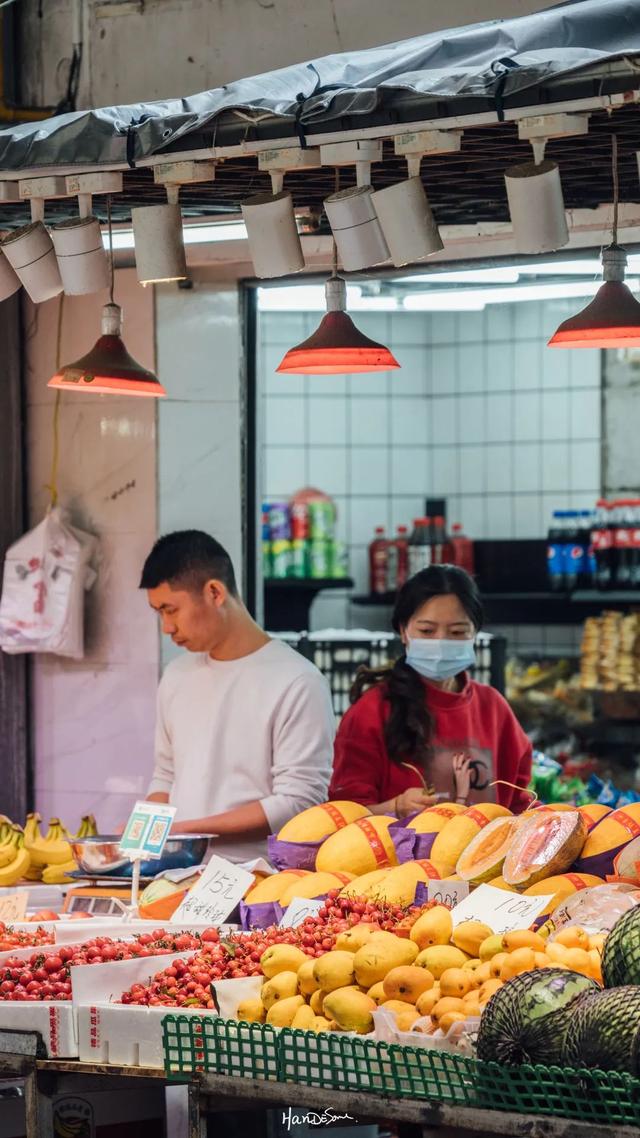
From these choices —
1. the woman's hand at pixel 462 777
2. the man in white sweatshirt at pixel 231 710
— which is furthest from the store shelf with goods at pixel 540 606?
the man in white sweatshirt at pixel 231 710

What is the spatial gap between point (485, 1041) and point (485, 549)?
6.03 m

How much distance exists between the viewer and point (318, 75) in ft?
11.2

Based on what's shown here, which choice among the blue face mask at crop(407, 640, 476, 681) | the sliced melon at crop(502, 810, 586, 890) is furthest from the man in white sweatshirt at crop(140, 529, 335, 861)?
the sliced melon at crop(502, 810, 586, 890)

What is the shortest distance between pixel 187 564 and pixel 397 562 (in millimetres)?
3828

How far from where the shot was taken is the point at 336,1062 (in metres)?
2.61

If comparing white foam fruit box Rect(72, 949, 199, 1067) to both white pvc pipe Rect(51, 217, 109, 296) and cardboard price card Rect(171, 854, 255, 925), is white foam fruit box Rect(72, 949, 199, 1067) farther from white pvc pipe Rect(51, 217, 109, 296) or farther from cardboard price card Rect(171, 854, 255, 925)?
white pvc pipe Rect(51, 217, 109, 296)

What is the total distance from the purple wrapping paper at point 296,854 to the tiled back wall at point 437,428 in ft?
16.5

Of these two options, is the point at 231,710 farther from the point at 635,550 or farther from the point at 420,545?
the point at 420,545

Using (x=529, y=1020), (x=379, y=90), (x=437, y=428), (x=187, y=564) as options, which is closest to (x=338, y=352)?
(x=379, y=90)

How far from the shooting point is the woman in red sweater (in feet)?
15.5

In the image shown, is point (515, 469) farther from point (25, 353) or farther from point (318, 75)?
point (318, 75)

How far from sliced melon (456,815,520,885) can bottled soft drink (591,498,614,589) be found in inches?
162

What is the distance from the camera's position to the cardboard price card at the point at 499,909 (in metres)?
2.90

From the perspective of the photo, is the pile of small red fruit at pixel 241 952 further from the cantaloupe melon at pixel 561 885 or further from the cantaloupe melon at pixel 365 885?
the cantaloupe melon at pixel 561 885
